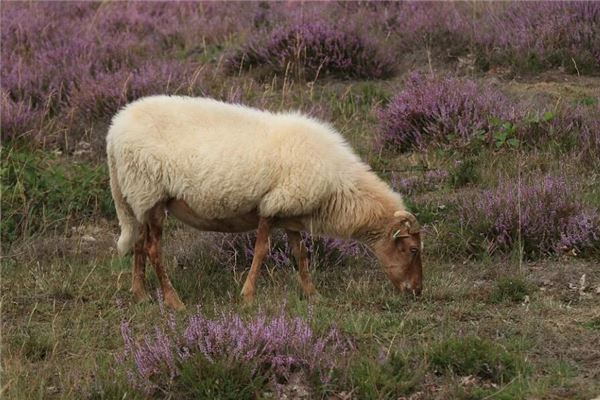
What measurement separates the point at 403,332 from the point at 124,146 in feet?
7.50

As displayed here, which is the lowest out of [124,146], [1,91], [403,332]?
[1,91]

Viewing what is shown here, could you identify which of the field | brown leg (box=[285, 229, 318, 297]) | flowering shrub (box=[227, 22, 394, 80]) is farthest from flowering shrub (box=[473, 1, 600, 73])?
brown leg (box=[285, 229, 318, 297])

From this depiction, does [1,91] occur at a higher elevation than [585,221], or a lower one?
lower

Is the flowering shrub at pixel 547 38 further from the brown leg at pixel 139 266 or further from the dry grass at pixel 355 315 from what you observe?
the brown leg at pixel 139 266

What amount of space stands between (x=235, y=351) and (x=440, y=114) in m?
4.82

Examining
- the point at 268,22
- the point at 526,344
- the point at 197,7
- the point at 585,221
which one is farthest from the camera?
the point at 197,7

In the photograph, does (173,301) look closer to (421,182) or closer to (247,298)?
(247,298)

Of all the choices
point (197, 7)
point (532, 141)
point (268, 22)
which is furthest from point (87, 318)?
point (197, 7)

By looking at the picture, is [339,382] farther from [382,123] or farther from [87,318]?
[382,123]

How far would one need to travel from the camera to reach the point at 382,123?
938cm

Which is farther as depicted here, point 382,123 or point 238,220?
point 382,123

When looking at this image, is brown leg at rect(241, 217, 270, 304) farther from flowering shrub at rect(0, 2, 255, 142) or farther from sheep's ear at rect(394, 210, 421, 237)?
flowering shrub at rect(0, 2, 255, 142)

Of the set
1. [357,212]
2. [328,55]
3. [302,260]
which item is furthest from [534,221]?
[328,55]

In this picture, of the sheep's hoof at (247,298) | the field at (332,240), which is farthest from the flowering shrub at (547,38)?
the sheep's hoof at (247,298)
